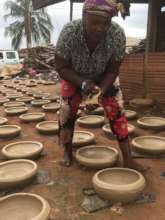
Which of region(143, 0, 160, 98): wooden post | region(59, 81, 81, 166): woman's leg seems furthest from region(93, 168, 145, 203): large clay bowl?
region(143, 0, 160, 98): wooden post

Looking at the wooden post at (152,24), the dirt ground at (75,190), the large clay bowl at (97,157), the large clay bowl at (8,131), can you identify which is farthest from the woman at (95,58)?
the wooden post at (152,24)

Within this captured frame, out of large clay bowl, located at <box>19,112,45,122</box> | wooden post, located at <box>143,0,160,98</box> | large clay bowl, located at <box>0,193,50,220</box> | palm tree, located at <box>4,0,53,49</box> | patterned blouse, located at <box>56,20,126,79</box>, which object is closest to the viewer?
large clay bowl, located at <box>0,193,50,220</box>

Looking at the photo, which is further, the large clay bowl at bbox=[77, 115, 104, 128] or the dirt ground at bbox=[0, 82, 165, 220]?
the large clay bowl at bbox=[77, 115, 104, 128]

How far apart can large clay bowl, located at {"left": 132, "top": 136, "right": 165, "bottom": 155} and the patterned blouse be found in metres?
1.07

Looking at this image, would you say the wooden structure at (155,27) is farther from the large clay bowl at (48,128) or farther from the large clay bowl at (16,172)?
the large clay bowl at (16,172)

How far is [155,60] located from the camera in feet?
17.9

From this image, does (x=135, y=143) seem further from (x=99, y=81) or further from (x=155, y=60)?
(x=155, y=60)

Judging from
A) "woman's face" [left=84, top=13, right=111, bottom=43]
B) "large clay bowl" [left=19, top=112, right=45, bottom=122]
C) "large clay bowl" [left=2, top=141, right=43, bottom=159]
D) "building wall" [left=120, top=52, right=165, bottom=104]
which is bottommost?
"large clay bowl" [left=19, top=112, right=45, bottom=122]

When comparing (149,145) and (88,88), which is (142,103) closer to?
(149,145)

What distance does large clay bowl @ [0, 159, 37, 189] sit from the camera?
2506 mm

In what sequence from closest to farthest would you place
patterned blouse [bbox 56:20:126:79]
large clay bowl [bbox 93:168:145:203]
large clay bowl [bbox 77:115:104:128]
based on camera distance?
1. large clay bowl [bbox 93:168:145:203]
2. patterned blouse [bbox 56:20:126:79]
3. large clay bowl [bbox 77:115:104:128]

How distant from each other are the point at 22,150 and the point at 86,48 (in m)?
1.42

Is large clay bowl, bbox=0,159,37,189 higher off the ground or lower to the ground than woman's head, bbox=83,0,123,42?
lower

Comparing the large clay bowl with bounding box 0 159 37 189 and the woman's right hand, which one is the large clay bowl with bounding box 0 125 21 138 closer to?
the large clay bowl with bounding box 0 159 37 189
